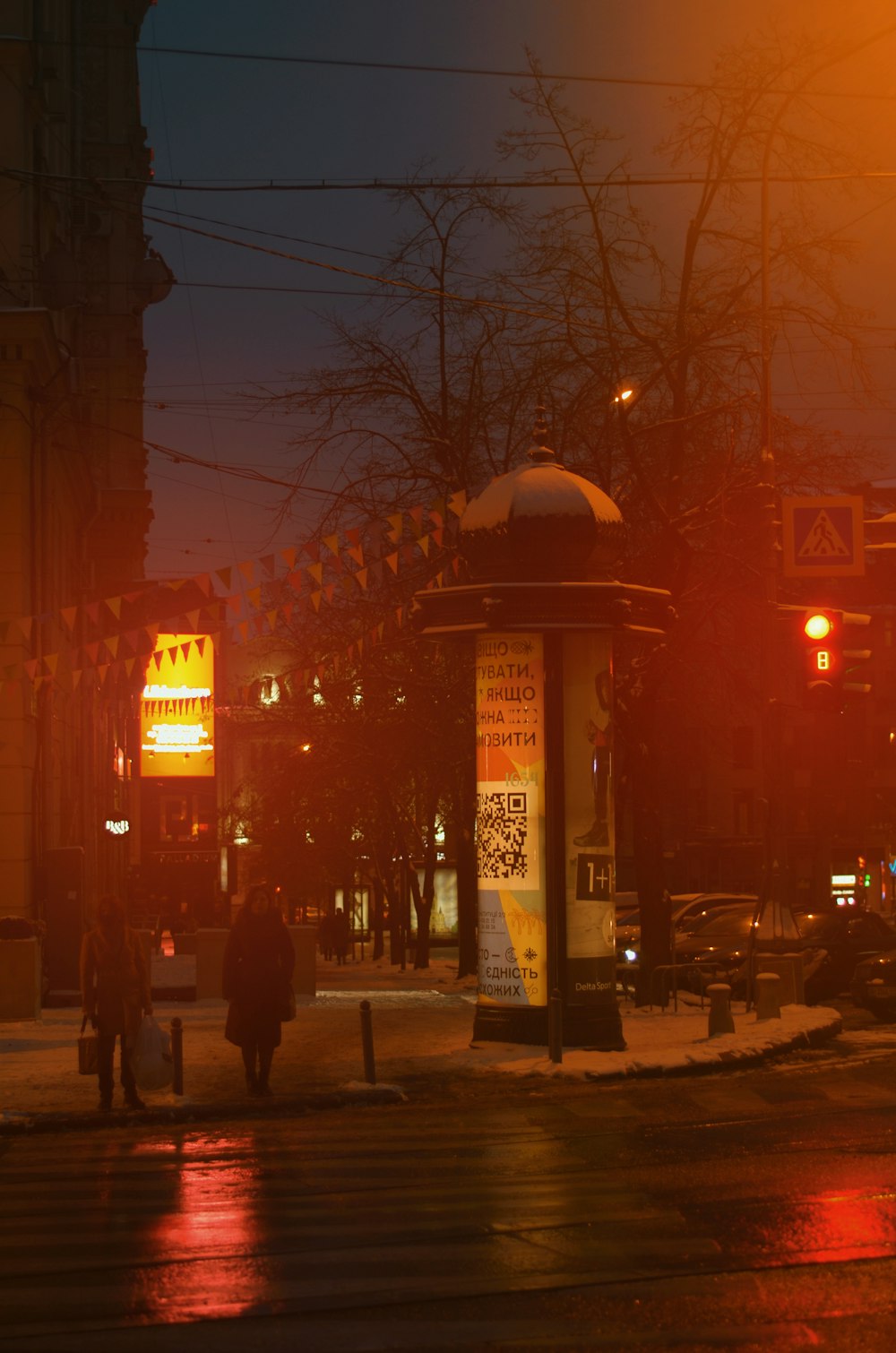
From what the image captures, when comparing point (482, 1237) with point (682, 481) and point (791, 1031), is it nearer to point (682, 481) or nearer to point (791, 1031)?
point (791, 1031)

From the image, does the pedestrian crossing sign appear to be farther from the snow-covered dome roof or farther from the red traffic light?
the snow-covered dome roof

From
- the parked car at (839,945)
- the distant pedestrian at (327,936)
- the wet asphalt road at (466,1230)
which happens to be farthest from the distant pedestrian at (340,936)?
the wet asphalt road at (466,1230)

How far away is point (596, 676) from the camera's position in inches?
697

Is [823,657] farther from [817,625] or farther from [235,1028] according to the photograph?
[235,1028]

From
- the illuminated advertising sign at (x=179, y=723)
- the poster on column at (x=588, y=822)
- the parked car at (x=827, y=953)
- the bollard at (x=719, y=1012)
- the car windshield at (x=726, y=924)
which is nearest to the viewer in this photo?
the poster on column at (x=588, y=822)

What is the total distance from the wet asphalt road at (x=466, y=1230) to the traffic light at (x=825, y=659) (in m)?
6.49

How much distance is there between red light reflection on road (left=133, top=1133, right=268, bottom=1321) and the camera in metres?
7.35

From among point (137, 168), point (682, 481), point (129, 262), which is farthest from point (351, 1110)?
point (129, 262)

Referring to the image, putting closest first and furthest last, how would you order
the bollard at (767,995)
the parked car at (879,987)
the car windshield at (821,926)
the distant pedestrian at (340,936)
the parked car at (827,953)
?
the bollard at (767,995) → the parked car at (879,987) → the parked car at (827,953) → the car windshield at (821,926) → the distant pedestrian at (340,936)

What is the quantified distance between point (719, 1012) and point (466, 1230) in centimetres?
970

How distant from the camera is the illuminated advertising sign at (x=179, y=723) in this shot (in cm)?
4728

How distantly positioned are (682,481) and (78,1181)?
610 inches

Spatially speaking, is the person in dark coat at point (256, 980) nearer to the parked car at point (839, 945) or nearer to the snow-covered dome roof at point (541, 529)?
the snow-covered dome roof at point (541, 529)

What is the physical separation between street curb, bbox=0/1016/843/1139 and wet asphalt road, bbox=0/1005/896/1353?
321mm
